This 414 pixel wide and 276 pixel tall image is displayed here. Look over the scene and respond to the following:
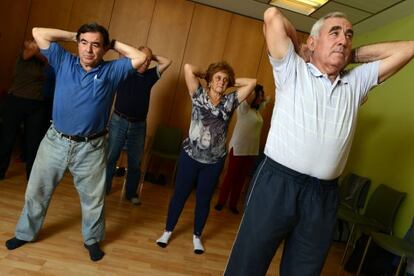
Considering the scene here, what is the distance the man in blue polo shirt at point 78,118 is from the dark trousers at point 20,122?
4.36 ft

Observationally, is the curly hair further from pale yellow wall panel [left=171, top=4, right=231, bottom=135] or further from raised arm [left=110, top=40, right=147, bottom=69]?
pale yellow wall panel [left=171, top=4, right=231, bottom=135]

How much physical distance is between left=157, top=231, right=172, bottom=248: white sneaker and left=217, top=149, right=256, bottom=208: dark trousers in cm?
137

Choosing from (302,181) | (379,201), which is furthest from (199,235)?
(379,201)

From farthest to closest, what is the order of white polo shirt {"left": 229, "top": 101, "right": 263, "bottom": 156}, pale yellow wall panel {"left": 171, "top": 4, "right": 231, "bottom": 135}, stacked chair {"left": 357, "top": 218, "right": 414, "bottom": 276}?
pale yellow wall panel {"left": 171, "top": 4, "right": 231, "bottom": 135}, white polo shirt {"left": 229, "top": 101, "right": 263, "bottom": 156}, stacked chair {"left": 357, "top": 218, "right": 414, "bottom": 276}

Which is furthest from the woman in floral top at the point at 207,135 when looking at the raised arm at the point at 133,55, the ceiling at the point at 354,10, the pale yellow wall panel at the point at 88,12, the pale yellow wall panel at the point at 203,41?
the pale yellow wall panel at the point at 88,12

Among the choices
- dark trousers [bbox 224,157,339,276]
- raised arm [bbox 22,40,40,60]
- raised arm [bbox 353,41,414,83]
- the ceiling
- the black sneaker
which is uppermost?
the ceiling

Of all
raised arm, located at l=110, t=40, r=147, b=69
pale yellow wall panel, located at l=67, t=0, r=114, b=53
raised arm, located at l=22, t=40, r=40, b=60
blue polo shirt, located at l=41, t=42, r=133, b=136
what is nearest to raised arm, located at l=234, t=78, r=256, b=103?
raised arm, located at l=110, t=40, r=147, b=69

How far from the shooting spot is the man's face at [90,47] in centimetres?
211

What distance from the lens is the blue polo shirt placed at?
216 cm

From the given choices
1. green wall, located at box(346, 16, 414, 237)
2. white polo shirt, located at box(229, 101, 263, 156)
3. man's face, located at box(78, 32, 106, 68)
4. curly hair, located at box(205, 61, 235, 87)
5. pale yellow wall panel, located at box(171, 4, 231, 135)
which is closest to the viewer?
man's face, located at box(78, 32, 106, 68)

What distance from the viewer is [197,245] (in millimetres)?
2889

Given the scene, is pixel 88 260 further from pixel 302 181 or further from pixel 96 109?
pixel 302 181

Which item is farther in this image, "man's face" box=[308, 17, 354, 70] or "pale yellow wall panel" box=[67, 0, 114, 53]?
"pale yellow wall panel" box=[67, 0, 114, 53]

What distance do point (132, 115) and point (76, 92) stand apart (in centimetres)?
135
